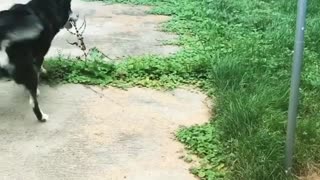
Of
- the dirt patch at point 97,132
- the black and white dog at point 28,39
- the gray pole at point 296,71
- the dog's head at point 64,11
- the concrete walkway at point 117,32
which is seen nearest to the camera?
the gray pole at point 296,71

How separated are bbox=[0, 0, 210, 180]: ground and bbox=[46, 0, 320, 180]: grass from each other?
181 mm

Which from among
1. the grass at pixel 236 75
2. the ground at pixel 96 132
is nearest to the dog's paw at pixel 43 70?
the grass at pixel 236 75

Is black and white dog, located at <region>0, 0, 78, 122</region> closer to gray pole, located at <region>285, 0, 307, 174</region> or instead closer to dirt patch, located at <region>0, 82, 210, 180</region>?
dirt patch, located at <region>0, 82, 210, 180</region>

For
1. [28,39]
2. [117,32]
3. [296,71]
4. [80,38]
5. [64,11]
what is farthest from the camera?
[117,32]

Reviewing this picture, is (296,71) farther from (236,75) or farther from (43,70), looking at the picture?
(43,70)

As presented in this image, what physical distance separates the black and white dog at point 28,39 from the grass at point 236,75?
59cm

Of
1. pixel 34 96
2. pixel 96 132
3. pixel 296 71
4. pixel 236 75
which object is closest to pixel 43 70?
pixel 34 96

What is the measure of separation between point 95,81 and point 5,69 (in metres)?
1.11

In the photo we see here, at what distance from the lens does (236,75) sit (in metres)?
4.68

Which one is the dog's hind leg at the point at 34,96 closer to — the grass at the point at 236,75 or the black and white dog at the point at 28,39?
the black and white dog at the point at 28,39

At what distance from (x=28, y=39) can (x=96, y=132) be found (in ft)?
2.95

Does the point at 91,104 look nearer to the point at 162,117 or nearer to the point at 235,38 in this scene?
the point at 162,117

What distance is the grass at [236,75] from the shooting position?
11.1 feet

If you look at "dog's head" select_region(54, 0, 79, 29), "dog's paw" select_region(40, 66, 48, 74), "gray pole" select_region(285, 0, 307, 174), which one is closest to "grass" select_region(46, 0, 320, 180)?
"dog's paw" select_region(40, 66, 48, 74)
